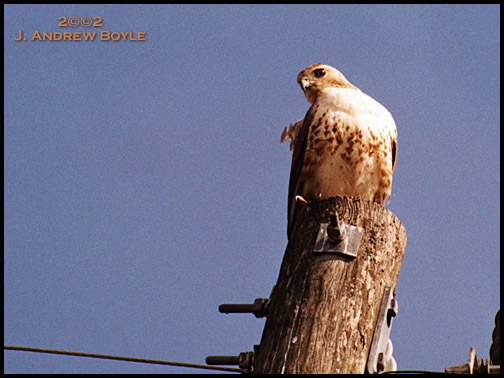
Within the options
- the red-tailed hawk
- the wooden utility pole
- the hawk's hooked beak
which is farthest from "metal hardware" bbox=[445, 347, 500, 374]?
the hawk's hooked beak

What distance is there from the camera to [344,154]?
17.6 feet

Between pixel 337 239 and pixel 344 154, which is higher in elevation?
pixel 344 154

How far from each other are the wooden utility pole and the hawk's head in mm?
3222

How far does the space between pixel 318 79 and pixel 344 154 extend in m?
1.43

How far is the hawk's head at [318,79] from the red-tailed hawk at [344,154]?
0.72m

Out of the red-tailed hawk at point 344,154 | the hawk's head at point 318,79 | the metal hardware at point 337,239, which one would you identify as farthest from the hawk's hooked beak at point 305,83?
the metal hardware at point 337,239

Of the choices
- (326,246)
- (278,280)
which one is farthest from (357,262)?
(278,280)

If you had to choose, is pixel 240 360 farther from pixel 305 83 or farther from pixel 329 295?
pixel 305 83

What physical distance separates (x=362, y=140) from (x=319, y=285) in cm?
253

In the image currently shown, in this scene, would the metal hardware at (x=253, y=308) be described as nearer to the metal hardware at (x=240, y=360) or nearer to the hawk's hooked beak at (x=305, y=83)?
the metal hardware at (x=240, y=360)

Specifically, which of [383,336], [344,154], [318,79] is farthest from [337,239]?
[318,79]

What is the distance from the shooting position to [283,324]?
302cm

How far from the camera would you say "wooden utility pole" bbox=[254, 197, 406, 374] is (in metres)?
2.90

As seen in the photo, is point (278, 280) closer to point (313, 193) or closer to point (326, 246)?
point (326, 246)
